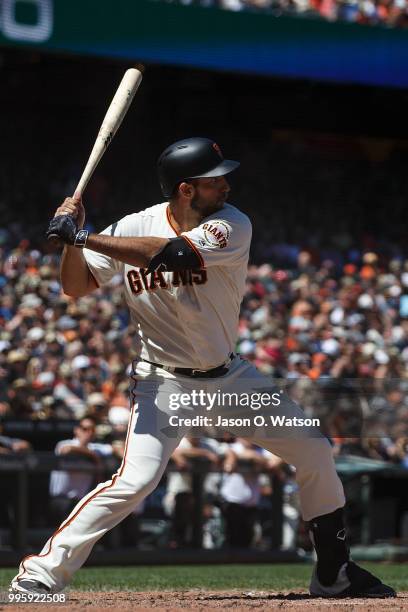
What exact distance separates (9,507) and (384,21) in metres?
10.5

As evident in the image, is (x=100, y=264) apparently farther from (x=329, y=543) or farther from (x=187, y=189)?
(x=329, y=543)

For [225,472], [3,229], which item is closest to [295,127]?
[3,229]

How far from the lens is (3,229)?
13.5 m

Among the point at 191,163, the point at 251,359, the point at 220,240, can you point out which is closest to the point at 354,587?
the point at 220,240

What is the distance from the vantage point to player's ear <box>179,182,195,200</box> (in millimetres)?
4449

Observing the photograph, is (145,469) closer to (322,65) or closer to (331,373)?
(331,373)

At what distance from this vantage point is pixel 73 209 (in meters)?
4.30

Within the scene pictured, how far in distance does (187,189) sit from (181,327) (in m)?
0.54

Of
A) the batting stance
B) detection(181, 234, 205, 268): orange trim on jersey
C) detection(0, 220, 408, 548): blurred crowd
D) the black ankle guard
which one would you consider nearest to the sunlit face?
the batting stance

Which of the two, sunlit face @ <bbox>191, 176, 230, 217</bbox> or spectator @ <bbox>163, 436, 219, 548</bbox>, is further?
spectator @ <bbox>163, 436, 219, 548</bbox>

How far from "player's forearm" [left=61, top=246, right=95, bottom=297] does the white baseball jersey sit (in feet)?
0.15

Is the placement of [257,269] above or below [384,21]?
below

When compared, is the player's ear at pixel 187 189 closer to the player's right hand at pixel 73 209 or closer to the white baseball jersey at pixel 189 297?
the white baseball jersey at pixel 189 297

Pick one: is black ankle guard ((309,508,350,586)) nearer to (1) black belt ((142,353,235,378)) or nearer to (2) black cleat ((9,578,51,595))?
(1) black belt ((142,353,235,378))
